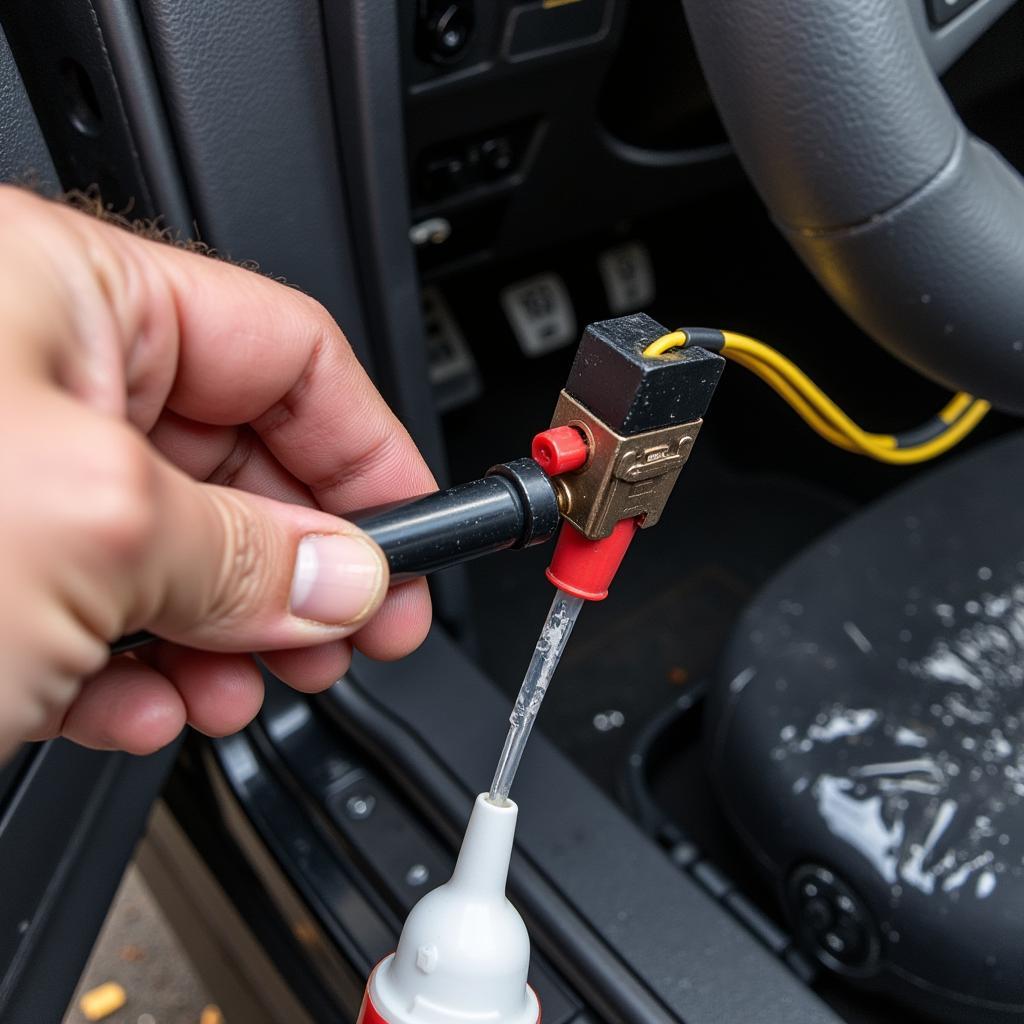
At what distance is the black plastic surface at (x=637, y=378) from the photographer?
1.22 feet

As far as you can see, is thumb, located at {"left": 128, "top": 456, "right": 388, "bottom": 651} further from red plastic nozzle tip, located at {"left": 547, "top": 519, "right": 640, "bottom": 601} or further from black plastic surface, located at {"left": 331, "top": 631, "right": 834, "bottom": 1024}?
black plastic surface, located at {"left": 331, "top": 631, "right": 834, "bottom": 1024}

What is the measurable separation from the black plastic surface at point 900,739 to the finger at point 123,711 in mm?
420

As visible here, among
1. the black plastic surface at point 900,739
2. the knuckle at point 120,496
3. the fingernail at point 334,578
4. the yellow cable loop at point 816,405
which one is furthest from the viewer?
the black plastic surface at point 900,739

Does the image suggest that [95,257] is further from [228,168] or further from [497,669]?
[497,669]

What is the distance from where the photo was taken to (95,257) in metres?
0.32

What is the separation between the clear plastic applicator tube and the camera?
436 mm

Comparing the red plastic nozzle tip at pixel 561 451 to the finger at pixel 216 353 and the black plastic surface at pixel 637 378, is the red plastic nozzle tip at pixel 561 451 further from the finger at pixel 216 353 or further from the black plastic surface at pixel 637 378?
the finger at pixel 216 353

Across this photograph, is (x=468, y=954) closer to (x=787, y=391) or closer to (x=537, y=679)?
(x=537, y=679)

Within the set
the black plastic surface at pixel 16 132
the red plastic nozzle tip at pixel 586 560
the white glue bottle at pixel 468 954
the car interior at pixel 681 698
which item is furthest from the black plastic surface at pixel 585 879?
the black plastic surface at pixel 16 132

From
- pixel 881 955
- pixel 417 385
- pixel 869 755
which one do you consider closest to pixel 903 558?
pixel 869 755

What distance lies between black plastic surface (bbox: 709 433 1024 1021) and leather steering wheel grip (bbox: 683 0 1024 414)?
0.29m

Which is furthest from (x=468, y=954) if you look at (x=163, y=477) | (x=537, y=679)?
(x=163, y=477)

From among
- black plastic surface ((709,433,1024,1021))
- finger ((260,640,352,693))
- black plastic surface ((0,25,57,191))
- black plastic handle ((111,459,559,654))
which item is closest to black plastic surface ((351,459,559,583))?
black plastic handle ((111,459,559,654))

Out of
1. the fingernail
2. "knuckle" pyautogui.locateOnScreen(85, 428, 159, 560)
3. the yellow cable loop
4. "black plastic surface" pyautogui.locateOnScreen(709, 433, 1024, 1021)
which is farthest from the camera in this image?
"black plastic surface" pyautogui.locateOnScreen(709, 433, 1024, 1021)
